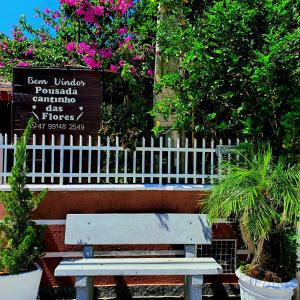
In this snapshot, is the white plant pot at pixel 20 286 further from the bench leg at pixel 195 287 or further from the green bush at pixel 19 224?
the bench leg at pixel 195 287

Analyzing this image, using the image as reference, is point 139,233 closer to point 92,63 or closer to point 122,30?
point 92,63

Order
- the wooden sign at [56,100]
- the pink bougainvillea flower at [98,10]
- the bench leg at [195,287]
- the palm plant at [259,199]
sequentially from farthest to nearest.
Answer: the pink bougainvillea flower at [98,10]
the wooden sign at [56,100]
the bench leg at [195,287]
the palm plant at [259,199]

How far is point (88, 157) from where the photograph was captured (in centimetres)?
495

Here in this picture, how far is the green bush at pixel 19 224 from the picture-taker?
13.2 ft

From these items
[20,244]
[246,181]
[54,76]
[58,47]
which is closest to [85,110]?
[54,76]

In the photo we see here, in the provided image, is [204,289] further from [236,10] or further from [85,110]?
[236,10]

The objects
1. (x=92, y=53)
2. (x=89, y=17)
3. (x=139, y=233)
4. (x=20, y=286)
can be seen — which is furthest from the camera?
(x=89, y=17)

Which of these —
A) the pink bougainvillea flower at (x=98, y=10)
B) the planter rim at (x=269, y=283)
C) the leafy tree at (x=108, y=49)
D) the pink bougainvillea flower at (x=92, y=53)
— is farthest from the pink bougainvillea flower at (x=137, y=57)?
the planter rim at (x=269, y=283)

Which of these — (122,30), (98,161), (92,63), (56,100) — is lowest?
(98,161)

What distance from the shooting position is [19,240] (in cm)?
414

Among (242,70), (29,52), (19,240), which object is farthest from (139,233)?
(29,52)

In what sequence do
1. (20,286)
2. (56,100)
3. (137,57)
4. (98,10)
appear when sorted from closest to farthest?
1. (20,286)
2. (56,100)
3. (137,57)
4. (98,10)

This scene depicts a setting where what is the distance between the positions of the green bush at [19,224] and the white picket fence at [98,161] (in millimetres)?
466

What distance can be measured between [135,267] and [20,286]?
44.7 inches
